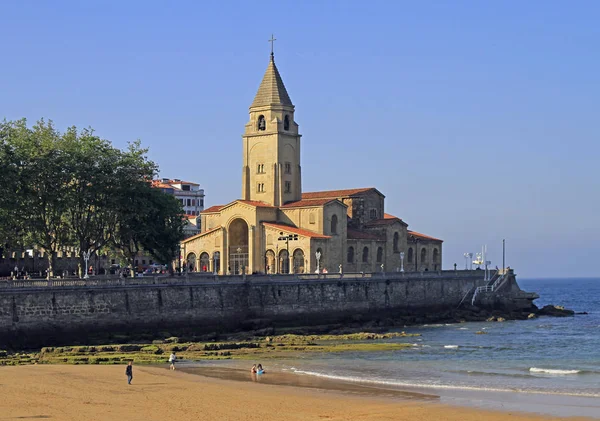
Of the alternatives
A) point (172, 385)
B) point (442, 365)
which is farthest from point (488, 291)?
point (172, 385)

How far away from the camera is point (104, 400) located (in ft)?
143

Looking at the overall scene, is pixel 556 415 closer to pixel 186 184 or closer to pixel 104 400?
pixel 104 400

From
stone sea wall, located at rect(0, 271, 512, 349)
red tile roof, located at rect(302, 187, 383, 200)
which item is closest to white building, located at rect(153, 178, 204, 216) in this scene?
red tile roof, located at rect(302, 187, 383, 200)

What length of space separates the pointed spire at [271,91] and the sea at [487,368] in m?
32.2

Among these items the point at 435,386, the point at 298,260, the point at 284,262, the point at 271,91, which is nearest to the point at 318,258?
the point at 298,260

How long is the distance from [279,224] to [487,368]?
45131 millimetres

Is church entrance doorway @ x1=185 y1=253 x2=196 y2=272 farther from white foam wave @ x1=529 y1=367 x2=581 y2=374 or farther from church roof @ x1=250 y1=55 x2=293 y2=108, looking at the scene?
white foam wave @ x1=529 y1=367 x2=581 y2=374

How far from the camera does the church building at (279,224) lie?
98.9 meters

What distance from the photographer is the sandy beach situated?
40.6m

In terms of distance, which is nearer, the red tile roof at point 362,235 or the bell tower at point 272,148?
the bell tower at point 272,148

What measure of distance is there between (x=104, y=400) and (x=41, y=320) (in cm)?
2100

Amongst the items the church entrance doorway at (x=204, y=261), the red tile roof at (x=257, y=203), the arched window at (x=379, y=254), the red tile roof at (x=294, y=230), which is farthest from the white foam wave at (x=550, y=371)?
the church entrance doorway at (x=204, y=261)

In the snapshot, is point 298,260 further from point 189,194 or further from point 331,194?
point 189,194

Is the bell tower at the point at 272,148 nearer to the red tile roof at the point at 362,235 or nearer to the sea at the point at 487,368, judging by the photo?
the red tile roof at the point at 362,235
